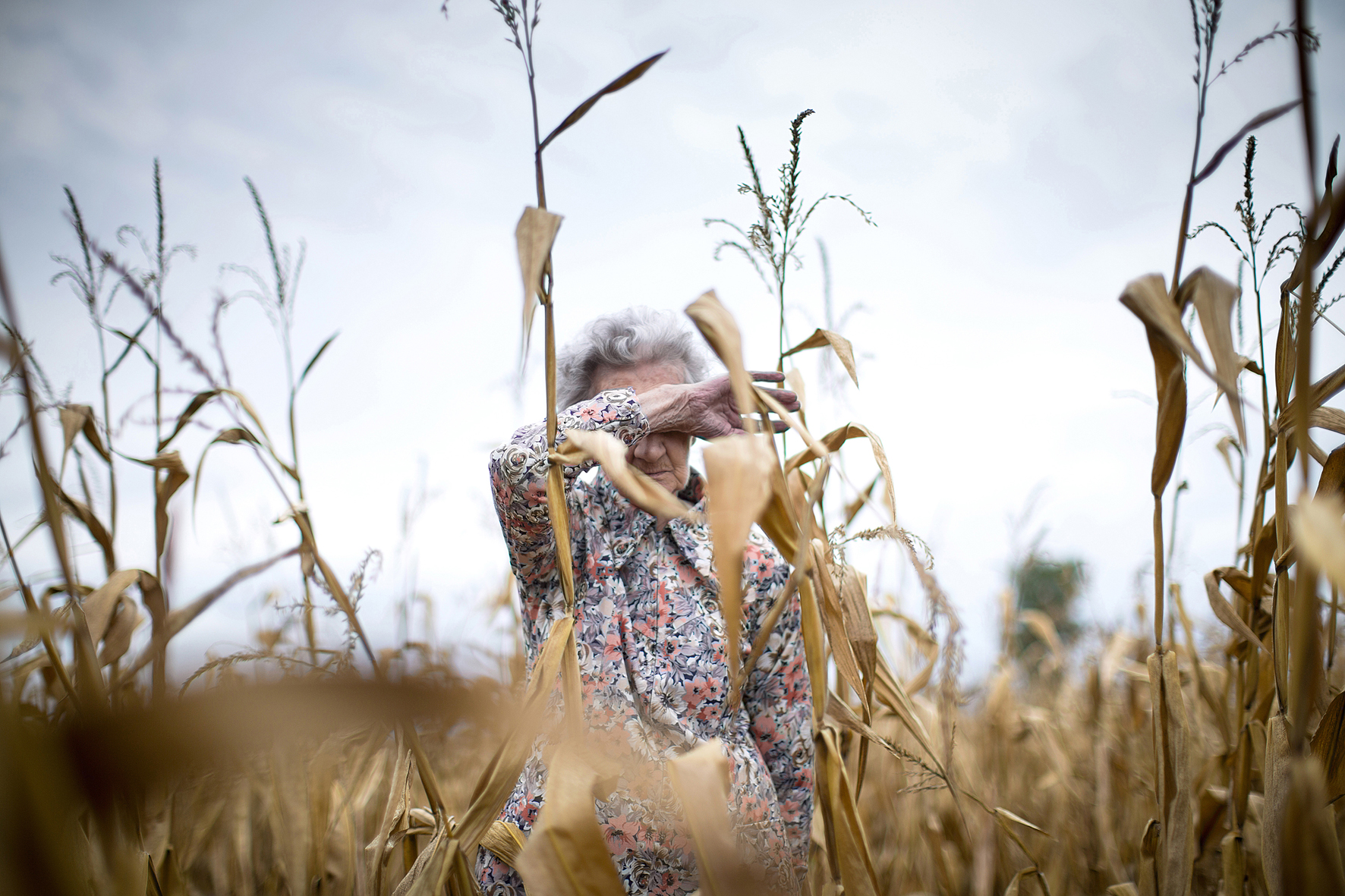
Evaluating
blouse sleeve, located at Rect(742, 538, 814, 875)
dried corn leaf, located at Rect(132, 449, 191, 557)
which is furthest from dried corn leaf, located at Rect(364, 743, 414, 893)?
blouse sleeve, located at Rect(742, 538, 814, 875)

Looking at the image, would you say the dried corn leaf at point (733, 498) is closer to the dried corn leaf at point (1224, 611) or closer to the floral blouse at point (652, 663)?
the floral blouse at point (652, 663)

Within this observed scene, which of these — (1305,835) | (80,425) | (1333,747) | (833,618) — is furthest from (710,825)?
(80,425)

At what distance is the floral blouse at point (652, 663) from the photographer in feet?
3.17

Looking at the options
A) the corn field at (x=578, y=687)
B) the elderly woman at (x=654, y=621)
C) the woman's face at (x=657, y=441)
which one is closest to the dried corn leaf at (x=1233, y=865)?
the corn field at (x=578, y=687)

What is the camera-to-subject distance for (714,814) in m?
0.55

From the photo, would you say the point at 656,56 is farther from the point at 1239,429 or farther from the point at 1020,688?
the point at 1020,688

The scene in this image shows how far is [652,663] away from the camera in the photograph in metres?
1.09

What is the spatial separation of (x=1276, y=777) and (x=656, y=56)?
962mm

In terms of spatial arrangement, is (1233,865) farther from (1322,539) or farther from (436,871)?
(436,871)

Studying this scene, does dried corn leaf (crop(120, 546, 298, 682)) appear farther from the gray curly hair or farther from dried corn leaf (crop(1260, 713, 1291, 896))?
dried corn leaf (crop(1260, 713, 1291, 896))

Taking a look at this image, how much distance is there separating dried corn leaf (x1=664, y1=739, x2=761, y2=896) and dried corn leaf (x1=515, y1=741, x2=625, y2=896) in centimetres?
7

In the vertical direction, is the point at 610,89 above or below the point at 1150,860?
above

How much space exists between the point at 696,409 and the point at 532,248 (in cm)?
42

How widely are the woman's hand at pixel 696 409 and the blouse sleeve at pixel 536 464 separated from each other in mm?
22
